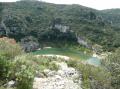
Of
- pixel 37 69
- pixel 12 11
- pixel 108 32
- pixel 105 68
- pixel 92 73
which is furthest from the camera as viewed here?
pixel 12 11

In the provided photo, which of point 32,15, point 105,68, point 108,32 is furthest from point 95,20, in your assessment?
point 105,68

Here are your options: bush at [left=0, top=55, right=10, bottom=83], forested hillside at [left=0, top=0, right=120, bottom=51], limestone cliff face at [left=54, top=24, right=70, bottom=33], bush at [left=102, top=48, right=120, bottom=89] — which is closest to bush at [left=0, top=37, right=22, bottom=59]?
bush at [left=0, top=55, right=10, bottom=83]

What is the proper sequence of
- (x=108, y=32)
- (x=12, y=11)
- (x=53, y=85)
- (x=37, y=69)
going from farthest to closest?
(x=12, y=11)
(x=108, y=32)
(x=37, y=69)
(x=53, y=85)

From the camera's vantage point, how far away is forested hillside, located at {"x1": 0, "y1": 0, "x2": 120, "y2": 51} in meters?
132

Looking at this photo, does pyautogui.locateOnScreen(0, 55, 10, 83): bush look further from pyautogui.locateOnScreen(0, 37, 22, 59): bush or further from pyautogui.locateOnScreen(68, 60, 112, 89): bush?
pyautogui.locateOnScreen(68, 60, 112, 89): bush

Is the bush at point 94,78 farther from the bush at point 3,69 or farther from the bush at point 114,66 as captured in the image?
the bush at point 3,69

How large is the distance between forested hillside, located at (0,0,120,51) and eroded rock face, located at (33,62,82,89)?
101m

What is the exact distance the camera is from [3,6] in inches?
6319

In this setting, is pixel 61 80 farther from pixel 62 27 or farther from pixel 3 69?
pixel 62 27

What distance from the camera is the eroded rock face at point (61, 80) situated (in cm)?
1256

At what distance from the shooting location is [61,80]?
522 inches

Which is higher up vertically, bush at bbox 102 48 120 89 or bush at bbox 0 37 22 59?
bush at bbox 0 37 22 59

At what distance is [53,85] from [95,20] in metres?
148

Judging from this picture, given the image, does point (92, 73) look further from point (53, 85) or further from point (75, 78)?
point (53, 85)
